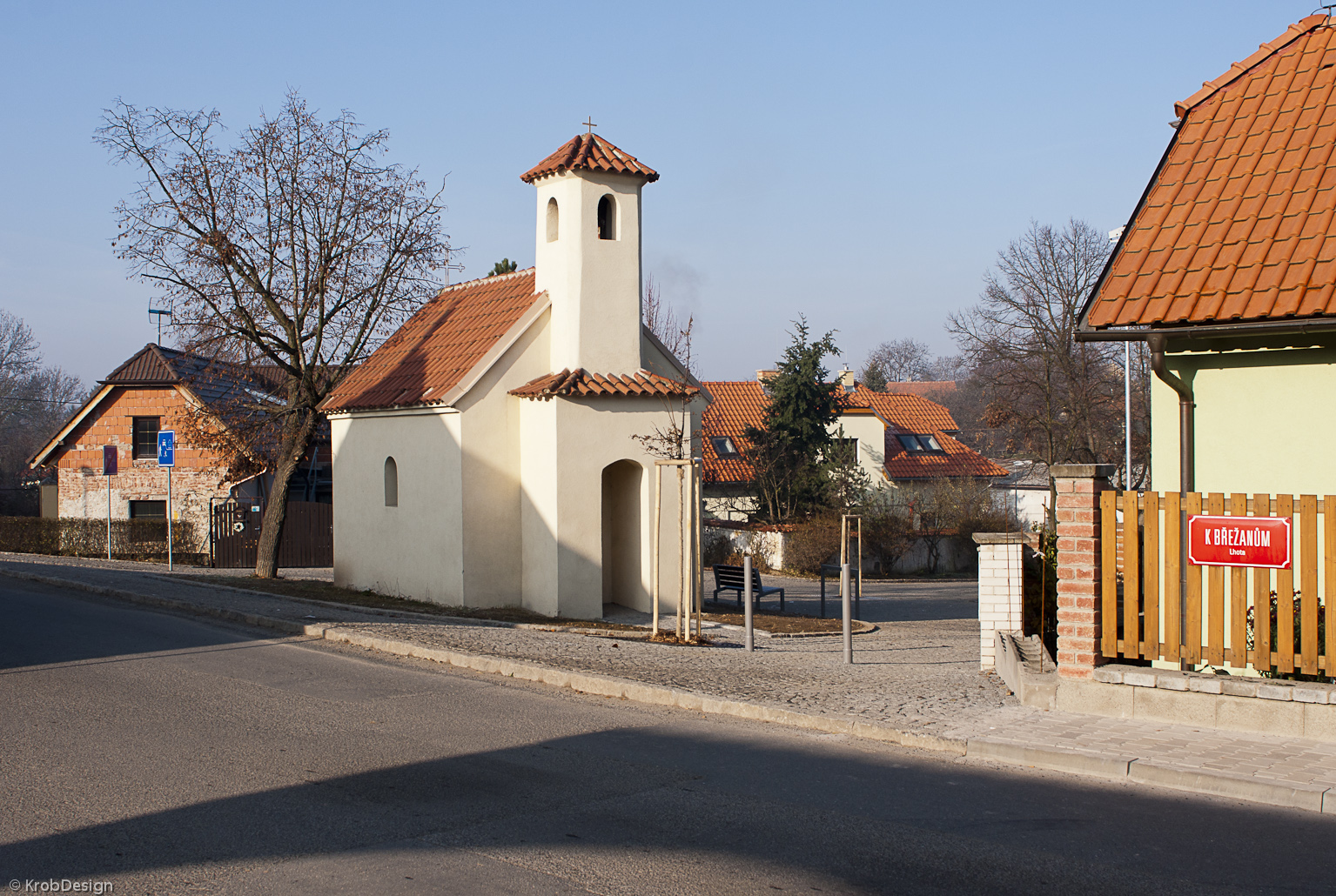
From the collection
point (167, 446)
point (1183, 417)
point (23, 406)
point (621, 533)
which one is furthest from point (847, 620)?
point (23, 406)

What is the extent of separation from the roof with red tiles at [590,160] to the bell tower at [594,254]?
2 cm

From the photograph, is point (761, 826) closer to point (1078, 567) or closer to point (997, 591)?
point (1078, 567)

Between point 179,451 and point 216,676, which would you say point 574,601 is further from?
point 179,451

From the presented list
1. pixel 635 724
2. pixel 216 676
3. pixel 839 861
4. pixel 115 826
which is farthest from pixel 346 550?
pixel 839 861

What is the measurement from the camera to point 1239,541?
811 centimetres

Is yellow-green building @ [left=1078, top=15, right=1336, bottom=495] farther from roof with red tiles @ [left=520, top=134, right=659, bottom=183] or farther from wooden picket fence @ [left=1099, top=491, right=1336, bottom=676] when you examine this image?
roof with red tiles @ [left=520, top=134, right=659, bottom=183]

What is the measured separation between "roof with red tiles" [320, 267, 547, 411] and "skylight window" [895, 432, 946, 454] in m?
35.3

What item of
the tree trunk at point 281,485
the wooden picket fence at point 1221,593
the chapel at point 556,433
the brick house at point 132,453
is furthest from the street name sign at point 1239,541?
the brick house at point 132,453

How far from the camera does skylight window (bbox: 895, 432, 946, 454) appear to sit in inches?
2146

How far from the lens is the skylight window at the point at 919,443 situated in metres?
54.5

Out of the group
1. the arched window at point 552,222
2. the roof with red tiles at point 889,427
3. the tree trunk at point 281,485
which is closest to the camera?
the arched window at point 552,222

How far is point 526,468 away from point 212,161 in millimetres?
9091

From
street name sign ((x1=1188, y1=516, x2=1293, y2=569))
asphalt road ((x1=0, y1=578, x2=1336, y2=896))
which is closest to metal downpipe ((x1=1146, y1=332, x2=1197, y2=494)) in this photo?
street name sign ((x1=1188, y1=516, x2=1293, y2=569))

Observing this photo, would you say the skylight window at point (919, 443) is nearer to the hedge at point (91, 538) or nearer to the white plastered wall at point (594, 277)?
the hedge at point (91, 538)
